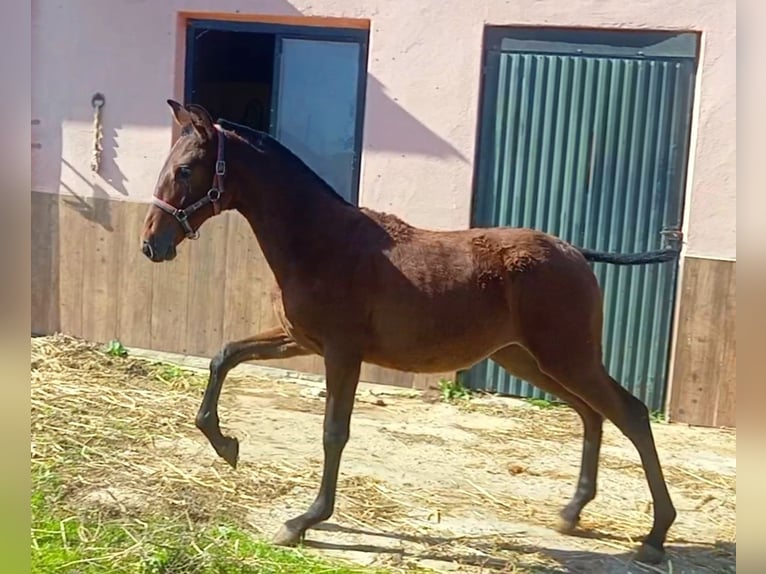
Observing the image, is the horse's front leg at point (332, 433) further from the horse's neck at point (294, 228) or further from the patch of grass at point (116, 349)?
the patch of grass at point (116, 349)

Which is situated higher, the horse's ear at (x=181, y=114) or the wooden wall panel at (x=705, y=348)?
the horse's ear at (x=181, y=114)

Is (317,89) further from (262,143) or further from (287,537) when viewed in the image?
(287,537)

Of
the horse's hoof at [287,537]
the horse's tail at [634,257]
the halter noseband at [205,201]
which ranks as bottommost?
the horse's hoof at [287,537]

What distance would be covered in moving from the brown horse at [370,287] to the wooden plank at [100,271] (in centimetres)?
327

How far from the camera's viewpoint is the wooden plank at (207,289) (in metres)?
6.52

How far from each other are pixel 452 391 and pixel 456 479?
157 centimetres

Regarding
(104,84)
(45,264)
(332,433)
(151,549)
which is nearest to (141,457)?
(151,549)

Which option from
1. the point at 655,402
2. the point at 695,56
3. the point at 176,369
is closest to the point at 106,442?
the point at 176,369

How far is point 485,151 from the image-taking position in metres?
6.07

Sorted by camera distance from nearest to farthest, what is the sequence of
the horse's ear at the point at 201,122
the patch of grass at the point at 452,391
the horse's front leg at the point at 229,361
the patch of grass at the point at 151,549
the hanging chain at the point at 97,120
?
the patch of grass at the point at 151,549 → the horse's ear at the point at 201,122 → the horse's front leg at the point at 229,361 → the patch of grass at the point at 452,391 → the hanging chain at the point at 97,120

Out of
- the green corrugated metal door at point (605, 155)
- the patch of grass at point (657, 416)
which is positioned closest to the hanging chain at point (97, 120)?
the green corrugated metal door at point (605, 155)

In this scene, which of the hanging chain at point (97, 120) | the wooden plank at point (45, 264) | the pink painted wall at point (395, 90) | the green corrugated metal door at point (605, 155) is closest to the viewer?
the pink painted wall at point (395, 90)

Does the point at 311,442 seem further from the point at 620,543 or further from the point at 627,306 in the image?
the point at 627,306

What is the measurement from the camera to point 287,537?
3578mm
